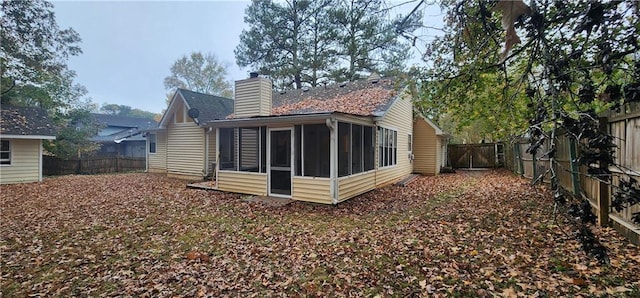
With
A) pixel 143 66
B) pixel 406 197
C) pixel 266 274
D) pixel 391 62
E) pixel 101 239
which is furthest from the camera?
pixel 143 66

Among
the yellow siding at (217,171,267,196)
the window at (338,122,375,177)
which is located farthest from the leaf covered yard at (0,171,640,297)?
the window at (338,122,375,177)

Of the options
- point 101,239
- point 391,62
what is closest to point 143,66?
point 391,62

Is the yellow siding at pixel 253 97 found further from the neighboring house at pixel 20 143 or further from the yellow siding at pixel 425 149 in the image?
the neighboring house at pixel 20 143

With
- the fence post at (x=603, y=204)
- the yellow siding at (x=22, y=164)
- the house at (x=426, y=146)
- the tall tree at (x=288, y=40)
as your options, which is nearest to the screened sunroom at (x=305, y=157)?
the fence post at (x=603, y=204)

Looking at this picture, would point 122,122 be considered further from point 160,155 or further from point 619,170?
point 619,170

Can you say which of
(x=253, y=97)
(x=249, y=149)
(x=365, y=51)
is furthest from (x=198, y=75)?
(x=253, y=97)

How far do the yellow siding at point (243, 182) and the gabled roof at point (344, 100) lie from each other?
9.99 feet

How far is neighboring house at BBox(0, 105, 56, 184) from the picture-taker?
1255 centimetres

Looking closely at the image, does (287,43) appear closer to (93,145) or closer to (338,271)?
(93,145)

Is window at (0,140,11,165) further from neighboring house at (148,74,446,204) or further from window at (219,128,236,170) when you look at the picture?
window at (219,128,236,170)

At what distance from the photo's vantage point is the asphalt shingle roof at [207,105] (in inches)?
573

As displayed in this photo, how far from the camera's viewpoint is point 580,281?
331cm

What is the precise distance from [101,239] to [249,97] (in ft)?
21.4

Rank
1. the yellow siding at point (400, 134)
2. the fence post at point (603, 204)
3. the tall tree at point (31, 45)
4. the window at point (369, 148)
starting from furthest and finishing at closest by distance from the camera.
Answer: the tall tree at point (31, 45) → the yellow siding at point (400, 134) → the window at point (369, 148) → the fence post at point (603, 204)
